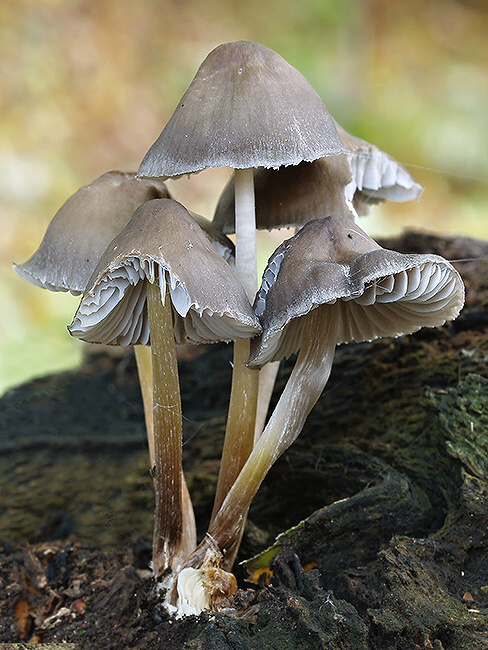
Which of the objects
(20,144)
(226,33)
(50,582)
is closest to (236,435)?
(50,582)

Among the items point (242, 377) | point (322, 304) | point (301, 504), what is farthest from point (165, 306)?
point (301, 504)

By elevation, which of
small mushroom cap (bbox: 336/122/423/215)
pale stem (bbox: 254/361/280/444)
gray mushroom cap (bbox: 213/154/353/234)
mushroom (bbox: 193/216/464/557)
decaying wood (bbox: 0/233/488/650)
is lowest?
decaying wood (bbox: 0/233/488/650)

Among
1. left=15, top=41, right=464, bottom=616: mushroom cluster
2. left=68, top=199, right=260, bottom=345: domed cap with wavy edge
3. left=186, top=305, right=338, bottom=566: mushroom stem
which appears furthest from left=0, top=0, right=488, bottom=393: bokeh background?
left=186, top=305, right=338, bottom=566: mushroom stem

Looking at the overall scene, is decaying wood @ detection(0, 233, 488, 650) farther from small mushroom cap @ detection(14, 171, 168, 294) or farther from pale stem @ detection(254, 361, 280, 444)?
small mushroom cap @ detection(14, 171, 168, 294)

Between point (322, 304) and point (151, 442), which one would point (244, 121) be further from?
point (151, 442)

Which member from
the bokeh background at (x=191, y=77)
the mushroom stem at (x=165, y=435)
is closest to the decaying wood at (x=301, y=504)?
the mushroom stem at (x=165, y=435)

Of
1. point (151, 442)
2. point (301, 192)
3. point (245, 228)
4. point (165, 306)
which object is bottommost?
point (151, 442)

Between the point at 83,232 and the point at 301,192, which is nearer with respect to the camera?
the point at 83,232

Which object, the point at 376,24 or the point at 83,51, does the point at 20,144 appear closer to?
the point at 83,51
